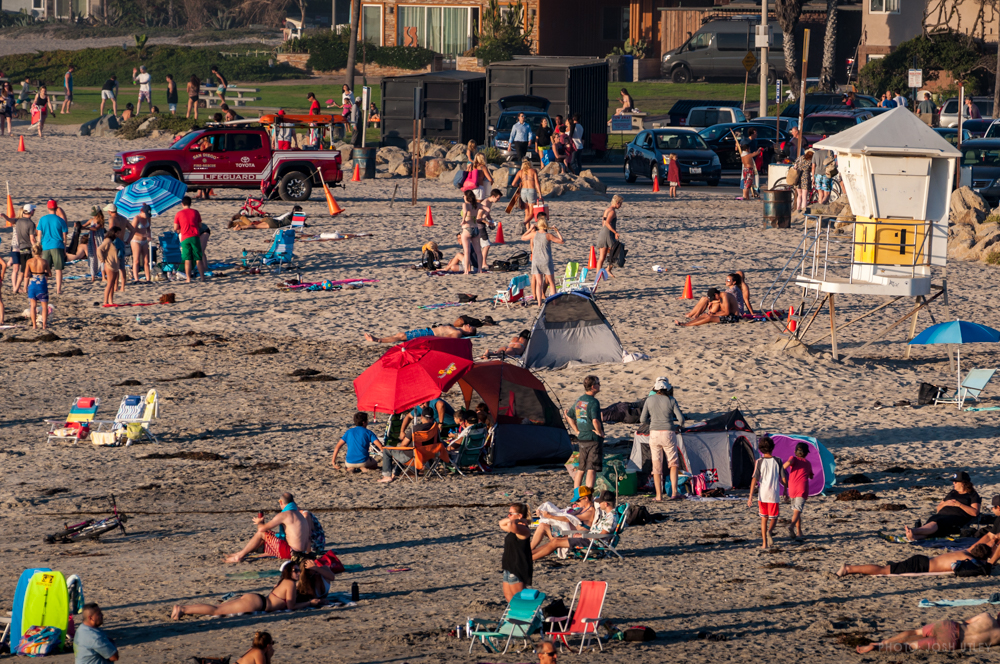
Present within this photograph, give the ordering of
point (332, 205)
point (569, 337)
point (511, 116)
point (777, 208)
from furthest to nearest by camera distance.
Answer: point (511, 116)
point (332, 205)
point (777, 208)
point (569, 337)

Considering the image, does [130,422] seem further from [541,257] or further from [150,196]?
[150,196]

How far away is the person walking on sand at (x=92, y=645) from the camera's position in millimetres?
8969

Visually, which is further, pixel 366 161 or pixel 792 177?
pixel 366 161

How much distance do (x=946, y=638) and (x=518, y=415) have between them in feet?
21.0

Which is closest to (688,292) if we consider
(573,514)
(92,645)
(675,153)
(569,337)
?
(569,337)

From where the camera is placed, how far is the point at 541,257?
67.7ft

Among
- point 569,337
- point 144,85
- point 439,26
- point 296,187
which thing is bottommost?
point 569,337

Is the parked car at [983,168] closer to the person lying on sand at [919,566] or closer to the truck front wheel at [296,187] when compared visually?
the truck front wheel at [296,187]

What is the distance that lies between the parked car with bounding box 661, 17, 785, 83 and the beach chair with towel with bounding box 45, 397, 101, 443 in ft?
142

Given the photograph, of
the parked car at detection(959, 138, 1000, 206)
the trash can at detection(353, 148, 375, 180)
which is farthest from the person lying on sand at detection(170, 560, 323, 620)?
the trash can at detection(353, 148, 375, 180)

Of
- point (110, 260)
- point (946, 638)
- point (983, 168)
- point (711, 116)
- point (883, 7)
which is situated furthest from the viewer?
point (883, 7)

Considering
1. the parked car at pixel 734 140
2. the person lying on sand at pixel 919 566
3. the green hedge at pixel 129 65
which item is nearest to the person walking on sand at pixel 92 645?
the person lying on sand at pixel 919 566

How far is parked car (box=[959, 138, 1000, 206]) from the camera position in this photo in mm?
29531

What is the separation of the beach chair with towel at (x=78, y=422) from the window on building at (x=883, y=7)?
47787mm
